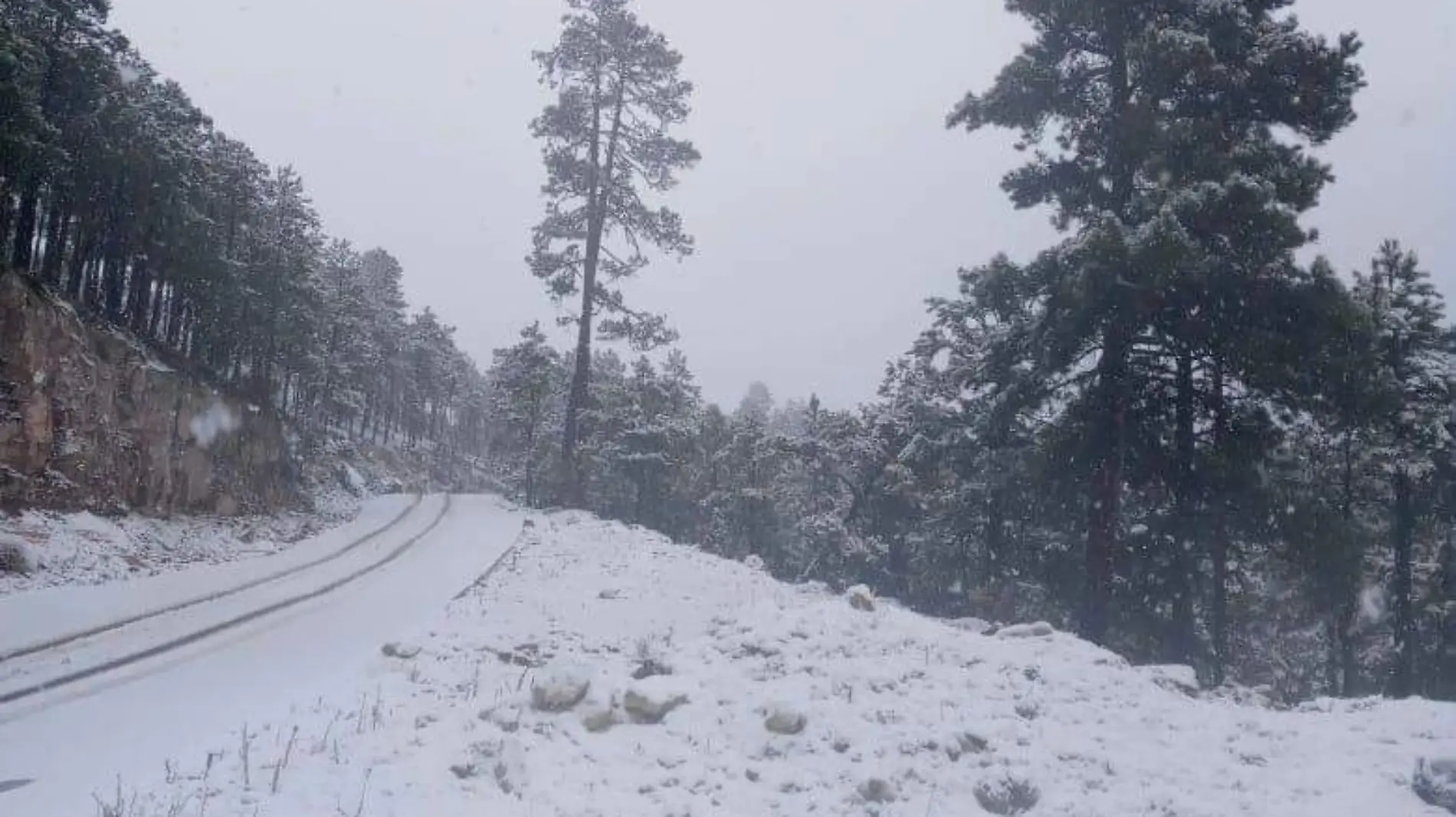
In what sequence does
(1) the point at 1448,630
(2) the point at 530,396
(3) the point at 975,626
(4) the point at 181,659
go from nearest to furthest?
(4) the point at 181,659
(3) the point at 975,626
(1) the point at 1448,630
(2) the point at 530,396

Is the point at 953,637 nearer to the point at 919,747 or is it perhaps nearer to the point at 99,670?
the point at 919,747

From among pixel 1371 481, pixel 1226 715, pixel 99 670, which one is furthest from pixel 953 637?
pixel 1371 481

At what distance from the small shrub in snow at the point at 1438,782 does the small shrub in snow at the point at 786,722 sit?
18.5ft

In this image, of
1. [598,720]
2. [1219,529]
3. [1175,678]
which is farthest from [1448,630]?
[598,720]

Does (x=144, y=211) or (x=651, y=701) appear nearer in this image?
(x=651, y=701)

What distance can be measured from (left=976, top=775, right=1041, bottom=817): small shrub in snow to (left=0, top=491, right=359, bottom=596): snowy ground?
17.1m

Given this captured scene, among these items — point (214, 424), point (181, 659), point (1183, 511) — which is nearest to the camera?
point (181, 659)

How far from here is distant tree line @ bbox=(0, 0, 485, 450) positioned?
88.2 ft

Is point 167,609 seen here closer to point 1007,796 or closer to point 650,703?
point 650,703

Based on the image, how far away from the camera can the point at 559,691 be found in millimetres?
9523

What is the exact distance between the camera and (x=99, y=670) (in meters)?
11.5

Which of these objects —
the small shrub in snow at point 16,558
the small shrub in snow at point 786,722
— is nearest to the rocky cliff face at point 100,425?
the small shrub in snow at point 16,558

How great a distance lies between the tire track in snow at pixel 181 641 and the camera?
1050 cm

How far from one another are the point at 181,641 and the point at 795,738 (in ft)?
31.3
